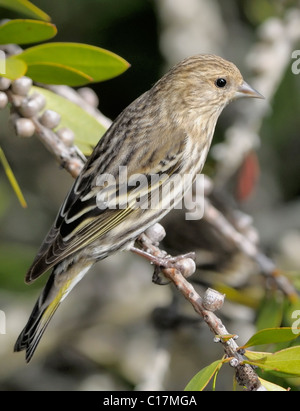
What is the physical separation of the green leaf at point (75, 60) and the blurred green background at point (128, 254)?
1.17 metres

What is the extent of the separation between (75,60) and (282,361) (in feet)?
4.35

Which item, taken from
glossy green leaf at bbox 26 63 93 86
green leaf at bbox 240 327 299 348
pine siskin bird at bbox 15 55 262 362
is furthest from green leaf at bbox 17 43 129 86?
green leaf at bbox 240 327 299 348

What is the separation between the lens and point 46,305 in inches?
118

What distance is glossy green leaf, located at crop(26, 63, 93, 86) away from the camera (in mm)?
2732

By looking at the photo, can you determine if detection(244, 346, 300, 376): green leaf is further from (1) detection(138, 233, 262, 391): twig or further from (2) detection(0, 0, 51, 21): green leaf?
(2) detection(0, 0, 51, 21): green leaf

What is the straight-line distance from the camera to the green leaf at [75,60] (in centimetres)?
275

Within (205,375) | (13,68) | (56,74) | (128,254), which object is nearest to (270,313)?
(205,375)

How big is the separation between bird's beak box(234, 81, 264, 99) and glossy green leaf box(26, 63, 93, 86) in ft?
2.86

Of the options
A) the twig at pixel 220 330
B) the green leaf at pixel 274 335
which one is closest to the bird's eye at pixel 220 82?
the twig at pixel 220 330

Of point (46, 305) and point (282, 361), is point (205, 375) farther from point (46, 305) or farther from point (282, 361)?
point (46, 305)

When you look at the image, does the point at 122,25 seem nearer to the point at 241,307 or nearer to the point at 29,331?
the point at 241,307

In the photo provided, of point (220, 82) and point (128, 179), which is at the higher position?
point (220, 82)

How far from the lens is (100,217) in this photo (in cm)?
308

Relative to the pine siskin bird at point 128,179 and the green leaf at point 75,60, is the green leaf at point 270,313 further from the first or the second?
the green leaf at point 75,60
